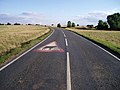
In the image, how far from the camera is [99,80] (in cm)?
745

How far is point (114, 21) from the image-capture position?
112000mm

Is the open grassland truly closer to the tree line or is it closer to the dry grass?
the dry grass

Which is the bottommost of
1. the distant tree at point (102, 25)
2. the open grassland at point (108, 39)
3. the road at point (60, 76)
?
the distant tree at point (102, 25)

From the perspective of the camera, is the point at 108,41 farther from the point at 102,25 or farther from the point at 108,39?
the point at 102,25

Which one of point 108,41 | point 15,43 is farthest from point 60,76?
point 108,41

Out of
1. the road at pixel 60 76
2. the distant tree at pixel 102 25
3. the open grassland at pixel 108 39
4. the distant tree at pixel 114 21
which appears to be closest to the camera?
the road at pixel 60 76

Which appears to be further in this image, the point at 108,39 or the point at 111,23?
the point at 111,23

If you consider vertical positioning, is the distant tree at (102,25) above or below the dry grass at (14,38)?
below

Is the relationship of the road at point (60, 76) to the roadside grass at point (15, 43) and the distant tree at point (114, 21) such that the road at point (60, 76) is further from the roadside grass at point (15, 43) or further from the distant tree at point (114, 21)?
the distant tree at point (114, 21)

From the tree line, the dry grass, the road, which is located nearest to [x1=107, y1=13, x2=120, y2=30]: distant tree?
the tree line

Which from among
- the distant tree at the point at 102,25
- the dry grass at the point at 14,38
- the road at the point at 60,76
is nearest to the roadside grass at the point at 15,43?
the dry grass at the point at 14,38

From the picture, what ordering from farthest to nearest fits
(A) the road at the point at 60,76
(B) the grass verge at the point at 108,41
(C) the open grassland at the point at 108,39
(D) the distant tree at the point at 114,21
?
(D) the distant tree at the point at 114,21
(C) the open grassland at the point at 108,39
(B) the grass verge at the point at 108,41
(A) the road at the point at 60,76

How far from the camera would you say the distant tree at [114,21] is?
360 ft

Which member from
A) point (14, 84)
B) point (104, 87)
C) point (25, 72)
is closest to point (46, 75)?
point (25, 72)
